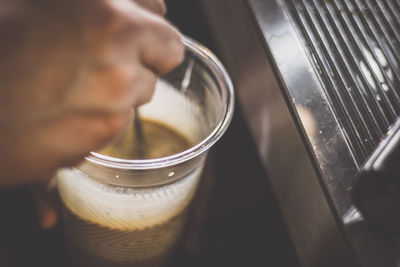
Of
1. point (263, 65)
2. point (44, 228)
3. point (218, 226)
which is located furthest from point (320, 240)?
point (44, 228)

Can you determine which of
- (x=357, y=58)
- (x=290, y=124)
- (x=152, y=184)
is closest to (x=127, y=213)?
(x=152, y=184)

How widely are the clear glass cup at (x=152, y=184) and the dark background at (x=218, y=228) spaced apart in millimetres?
90

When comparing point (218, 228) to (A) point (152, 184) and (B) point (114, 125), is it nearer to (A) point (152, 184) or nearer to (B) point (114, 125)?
(A) point (152, 184)

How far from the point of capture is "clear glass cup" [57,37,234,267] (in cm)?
40

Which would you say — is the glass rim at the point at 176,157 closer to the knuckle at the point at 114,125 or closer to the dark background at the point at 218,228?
the knuckle at the point at 114,125

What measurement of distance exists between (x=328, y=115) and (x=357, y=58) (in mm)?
92

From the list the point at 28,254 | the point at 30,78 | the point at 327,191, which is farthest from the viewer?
the point at 28,254

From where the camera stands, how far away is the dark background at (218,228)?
0.63 meters

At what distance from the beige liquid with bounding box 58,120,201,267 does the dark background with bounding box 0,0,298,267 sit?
0.36 feet

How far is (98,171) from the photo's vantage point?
0.40 metres

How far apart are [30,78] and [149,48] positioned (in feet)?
0.25

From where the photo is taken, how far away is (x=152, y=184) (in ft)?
1.35

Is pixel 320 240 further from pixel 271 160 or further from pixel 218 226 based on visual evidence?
pixel 218 226

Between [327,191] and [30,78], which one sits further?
[327,191]
